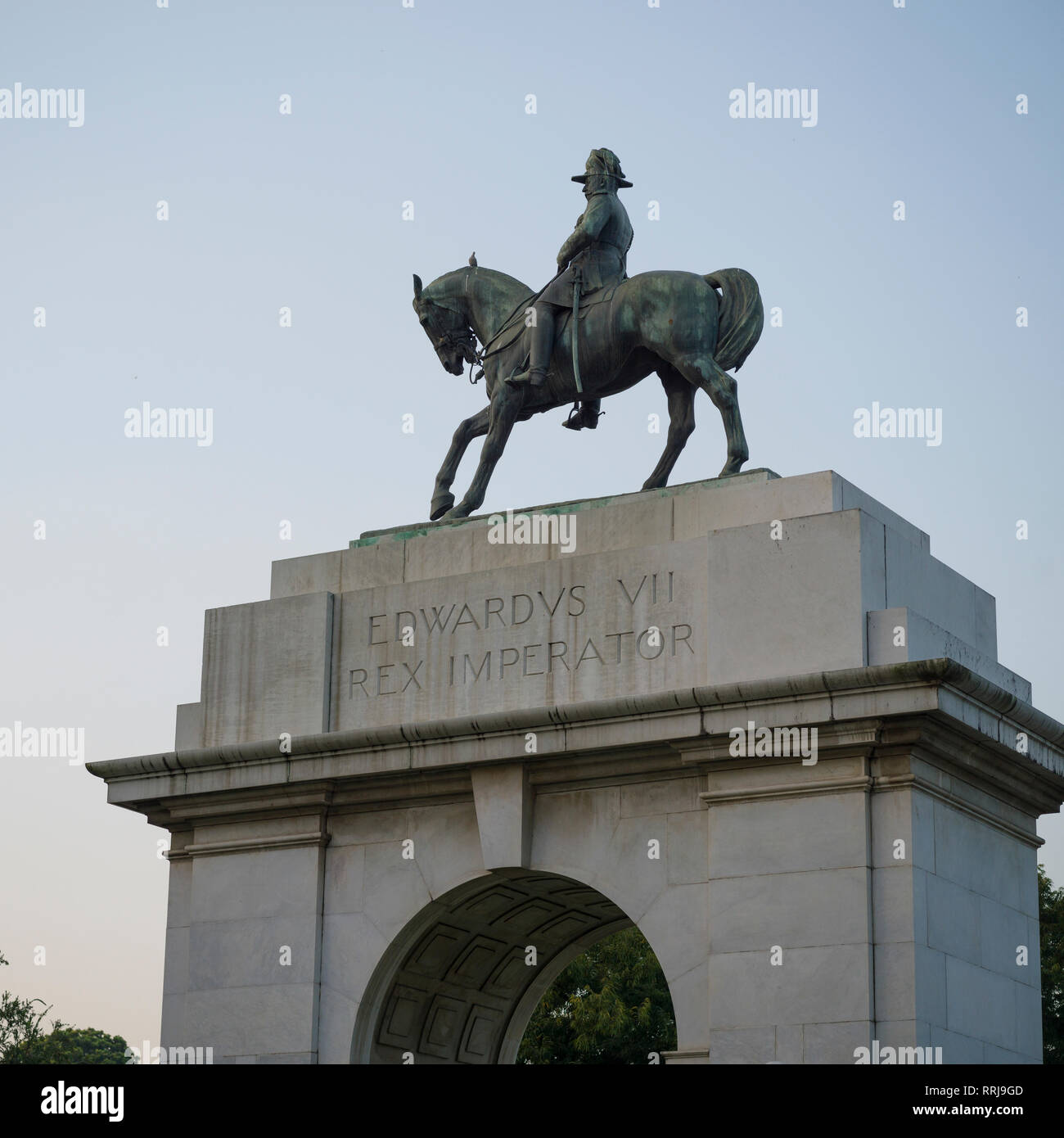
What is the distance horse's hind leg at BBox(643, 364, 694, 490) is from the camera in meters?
Answer: 21.8

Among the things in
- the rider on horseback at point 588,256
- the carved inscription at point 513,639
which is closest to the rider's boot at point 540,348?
the rider on horseback at point 588,256

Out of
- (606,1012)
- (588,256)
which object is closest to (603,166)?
(588,256)

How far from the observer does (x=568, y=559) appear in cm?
2072

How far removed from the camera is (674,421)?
21953 millimetres

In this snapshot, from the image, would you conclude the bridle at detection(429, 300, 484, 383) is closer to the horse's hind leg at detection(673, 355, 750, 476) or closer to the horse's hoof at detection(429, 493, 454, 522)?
the horse's hoof at detection(429, 493, 454, 522)

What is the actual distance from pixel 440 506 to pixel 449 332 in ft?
7.09

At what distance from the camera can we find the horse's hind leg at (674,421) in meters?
21.8

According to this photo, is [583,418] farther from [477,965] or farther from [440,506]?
[477,965]

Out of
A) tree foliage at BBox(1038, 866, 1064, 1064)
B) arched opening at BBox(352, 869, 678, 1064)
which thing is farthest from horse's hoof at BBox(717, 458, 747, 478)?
tree foliage at BBox(1038, 866, 1064, 1064)

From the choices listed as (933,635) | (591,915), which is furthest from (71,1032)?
(933,635)

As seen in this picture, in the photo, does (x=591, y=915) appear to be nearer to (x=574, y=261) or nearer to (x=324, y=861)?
(x=324, y=861)

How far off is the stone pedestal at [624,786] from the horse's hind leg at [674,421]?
899 mm

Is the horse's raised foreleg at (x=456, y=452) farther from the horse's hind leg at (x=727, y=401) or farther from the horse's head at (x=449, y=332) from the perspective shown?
the horse's hind leg at (x=727, y=401)

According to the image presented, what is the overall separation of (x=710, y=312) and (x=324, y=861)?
7089 mm
